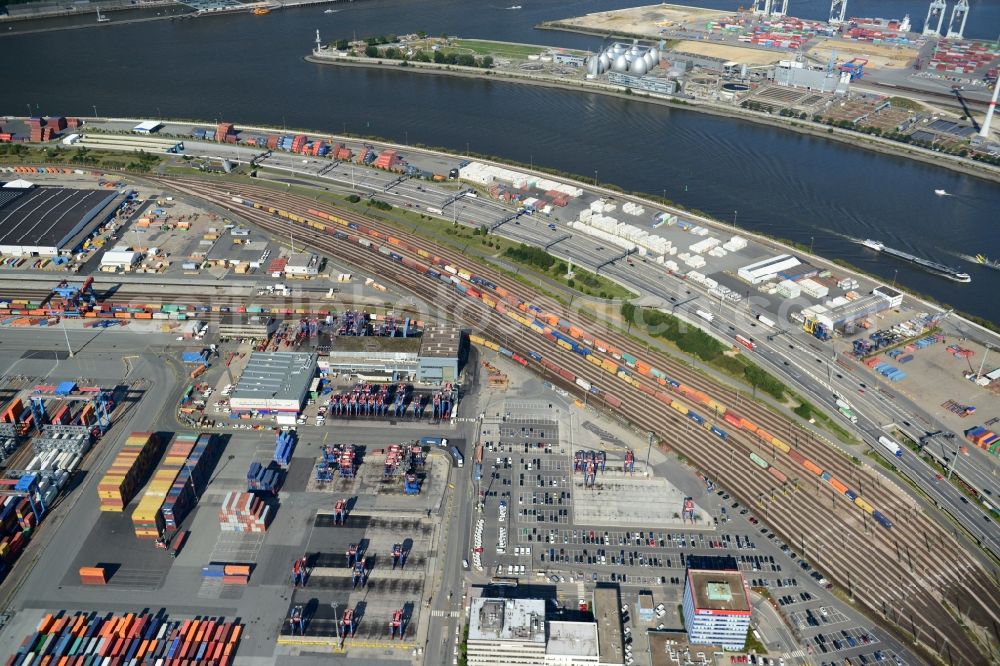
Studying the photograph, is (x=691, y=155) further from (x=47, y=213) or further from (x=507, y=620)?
(x=47, y=213)

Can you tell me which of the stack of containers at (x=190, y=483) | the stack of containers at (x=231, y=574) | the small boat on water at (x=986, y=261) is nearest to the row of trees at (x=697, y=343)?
the small boat on water at (x=986, y=261)

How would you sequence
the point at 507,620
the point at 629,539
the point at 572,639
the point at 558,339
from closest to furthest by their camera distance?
the point at 507,620 < the point at 572,639 < the point at 629,539 < the point at 558,339

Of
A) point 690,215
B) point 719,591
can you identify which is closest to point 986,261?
point 690,215

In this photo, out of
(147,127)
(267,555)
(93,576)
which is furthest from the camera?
(147,127)

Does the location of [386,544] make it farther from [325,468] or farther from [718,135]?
[718,135]

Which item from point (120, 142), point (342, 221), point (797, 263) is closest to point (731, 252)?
point (797, 263)

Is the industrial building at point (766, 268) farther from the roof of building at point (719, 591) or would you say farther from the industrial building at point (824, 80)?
the industrial building at point (824, 80)
